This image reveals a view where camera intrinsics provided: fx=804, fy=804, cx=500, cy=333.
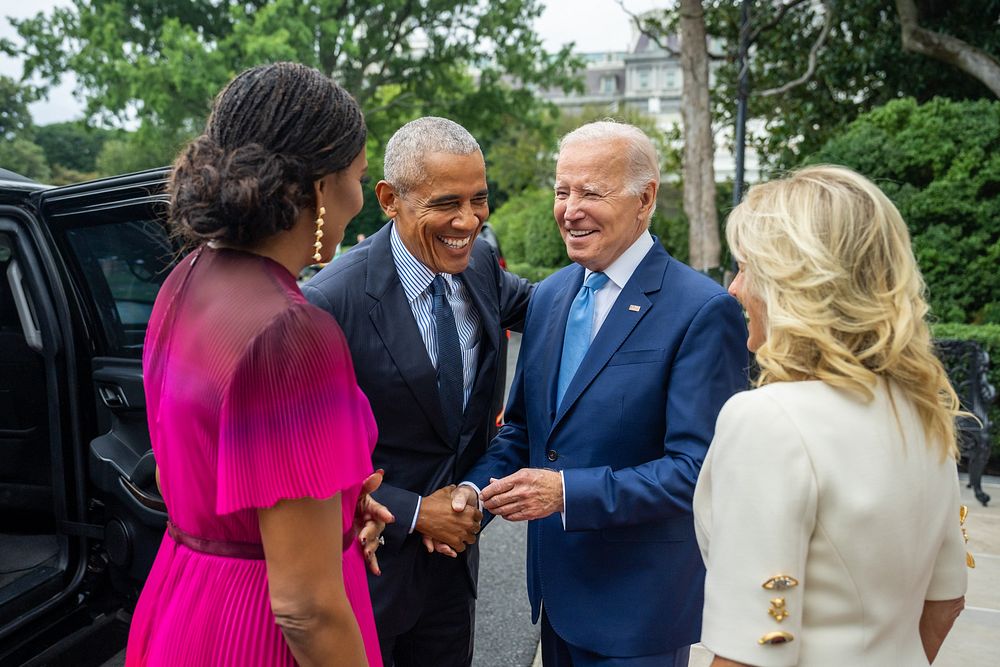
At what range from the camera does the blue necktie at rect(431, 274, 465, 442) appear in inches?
93.1

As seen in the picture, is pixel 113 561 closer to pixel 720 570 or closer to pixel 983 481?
pixel 720 570

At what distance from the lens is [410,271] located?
8.03ft

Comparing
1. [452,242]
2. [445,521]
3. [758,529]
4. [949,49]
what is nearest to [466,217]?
[452,242]

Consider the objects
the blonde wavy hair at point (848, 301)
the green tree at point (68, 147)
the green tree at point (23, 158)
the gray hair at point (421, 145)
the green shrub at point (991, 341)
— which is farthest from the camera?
the green tree at point (68, 147)

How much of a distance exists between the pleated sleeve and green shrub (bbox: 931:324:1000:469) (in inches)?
267

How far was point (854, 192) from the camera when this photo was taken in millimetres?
1430

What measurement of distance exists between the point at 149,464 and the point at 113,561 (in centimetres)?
45

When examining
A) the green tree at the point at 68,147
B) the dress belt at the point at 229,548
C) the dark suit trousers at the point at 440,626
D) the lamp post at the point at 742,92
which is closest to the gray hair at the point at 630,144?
the dark suit trousers at the point at 440,626

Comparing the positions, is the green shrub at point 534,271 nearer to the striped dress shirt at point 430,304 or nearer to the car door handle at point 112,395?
the car door handle at point 112,395

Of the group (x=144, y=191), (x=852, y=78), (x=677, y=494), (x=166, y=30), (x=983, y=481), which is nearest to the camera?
(x=677, y=494)

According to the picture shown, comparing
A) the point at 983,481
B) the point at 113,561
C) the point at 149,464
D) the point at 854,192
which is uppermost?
the point at 854,192

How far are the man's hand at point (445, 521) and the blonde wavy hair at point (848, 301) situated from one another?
109cm

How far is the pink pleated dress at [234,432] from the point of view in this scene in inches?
49.9

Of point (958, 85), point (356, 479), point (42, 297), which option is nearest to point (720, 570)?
point (356, 479)
